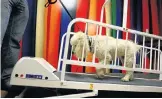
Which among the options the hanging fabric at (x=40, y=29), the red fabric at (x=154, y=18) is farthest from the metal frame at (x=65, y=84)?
the red fabric at (x=154, y=18)

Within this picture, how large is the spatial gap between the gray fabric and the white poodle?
1.84ft

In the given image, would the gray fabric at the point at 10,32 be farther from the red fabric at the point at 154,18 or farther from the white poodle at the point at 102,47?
the red fabric at the point at 154,18

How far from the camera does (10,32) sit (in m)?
1.95

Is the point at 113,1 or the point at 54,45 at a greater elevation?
the point at 113,1

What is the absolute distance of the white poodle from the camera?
171 cm

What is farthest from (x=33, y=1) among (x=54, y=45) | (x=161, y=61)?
(x=161, y=61)

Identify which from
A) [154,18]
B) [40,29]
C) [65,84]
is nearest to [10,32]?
[40,29]

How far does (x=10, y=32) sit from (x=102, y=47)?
0.86 m

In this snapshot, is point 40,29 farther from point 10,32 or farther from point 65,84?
point 65,84

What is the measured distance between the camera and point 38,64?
1611 millimetres

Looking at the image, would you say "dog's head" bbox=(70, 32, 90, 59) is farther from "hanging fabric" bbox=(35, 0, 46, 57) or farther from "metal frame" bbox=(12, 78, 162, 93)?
"hanging fabric" bbox=(35, 0, 46, 57)

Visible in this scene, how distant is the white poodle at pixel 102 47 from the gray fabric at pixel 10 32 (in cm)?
56

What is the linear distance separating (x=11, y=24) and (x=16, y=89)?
1.98ft

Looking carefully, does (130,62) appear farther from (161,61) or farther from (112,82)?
(161,61)
